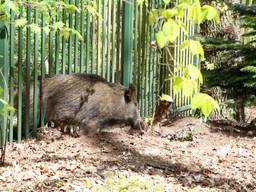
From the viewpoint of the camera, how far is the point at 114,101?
832 centimetres

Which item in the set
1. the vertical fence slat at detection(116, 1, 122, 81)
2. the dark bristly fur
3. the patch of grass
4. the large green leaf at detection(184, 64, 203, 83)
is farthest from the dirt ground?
the large green leaf at detection(184, 64, 203, 83)

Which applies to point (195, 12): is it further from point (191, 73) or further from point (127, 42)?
point (127, 42)

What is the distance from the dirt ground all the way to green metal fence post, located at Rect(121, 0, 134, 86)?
1.53 meters

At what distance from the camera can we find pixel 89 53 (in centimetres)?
832

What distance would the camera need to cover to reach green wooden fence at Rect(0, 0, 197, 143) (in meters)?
6.99

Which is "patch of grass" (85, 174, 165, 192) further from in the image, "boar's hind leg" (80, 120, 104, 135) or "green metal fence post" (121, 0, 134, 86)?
"green metal fence post" (121, 0, 134, 86)

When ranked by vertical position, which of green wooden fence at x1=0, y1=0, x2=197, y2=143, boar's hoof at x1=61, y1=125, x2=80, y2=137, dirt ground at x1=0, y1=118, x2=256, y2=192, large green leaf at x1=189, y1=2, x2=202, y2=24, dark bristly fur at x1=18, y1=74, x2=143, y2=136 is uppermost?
large green leaf at x1=189, y1=2, x2=202, y2=24

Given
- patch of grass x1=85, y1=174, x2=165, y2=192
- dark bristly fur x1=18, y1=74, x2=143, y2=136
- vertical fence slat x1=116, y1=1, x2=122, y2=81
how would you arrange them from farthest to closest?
vertical fence slat x1=116, y1=1, x2=122, y2=81 < dark bristly fur x1=18, y1=74, x2=143, y2=136 < patch of grass x1=85, y1=174, x2=165, y2=192

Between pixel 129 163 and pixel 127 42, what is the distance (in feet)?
11.3

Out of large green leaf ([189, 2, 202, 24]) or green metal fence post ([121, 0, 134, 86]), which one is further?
green metal fence post ([121, 0, 134, 86])

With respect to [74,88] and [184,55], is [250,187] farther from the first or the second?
[184,55]

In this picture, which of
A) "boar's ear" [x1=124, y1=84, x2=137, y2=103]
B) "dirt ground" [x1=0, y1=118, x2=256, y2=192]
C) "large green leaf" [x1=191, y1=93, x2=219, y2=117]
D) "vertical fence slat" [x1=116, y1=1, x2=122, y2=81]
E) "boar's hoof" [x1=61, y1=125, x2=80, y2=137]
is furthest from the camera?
"vertical fence slat" [x1=116, y1=1, x2=122, y2=81]

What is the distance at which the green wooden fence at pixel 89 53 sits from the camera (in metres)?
6.99

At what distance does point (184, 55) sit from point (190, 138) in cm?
439
